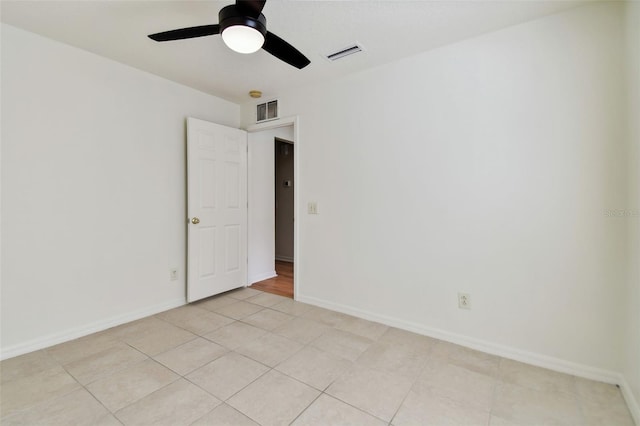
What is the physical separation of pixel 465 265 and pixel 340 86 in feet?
6.82

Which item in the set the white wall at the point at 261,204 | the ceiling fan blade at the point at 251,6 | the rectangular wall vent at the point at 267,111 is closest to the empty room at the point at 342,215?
the ceiling fan blade at the point at 251,6

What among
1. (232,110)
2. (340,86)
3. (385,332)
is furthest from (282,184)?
(385,332)

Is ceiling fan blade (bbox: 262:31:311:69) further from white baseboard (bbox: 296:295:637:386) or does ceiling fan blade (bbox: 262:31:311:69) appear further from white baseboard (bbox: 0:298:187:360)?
white baseboard (bbox: 0:298:187:360)

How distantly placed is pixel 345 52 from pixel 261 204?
2330 millimetres

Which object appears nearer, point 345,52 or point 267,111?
point 345,52

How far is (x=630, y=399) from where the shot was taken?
1.64m

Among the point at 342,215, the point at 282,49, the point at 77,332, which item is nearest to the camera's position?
the point at 282,49

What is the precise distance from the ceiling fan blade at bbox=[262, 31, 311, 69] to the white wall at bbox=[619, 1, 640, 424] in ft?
6.23

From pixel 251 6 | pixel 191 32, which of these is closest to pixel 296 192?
pixel 191 32

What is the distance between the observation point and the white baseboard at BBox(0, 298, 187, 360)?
85.4 inches

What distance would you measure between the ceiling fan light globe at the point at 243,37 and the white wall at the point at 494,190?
1.49 m

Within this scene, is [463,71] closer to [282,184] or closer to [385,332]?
[385,332]

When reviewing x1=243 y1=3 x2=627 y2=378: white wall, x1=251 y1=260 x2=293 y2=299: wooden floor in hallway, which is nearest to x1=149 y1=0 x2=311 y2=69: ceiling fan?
x1=243 y1=3 x2=627 y2=378: white wall

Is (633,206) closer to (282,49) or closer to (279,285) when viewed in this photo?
(282,49)
